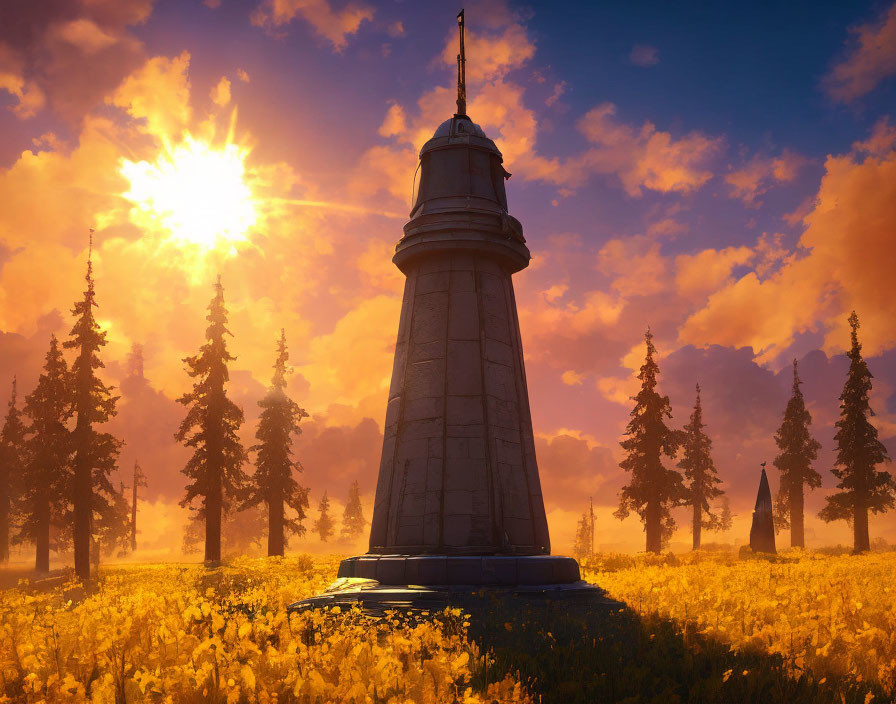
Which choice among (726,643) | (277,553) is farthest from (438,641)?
(277,553)

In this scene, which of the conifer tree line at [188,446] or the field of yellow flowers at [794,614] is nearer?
the field of yellow flowers at [794,614]

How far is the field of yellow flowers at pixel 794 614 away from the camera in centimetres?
786

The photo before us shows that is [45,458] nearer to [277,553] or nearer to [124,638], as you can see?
[277,553]

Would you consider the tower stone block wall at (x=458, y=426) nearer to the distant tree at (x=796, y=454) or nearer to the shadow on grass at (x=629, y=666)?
the shadow on grass at (x=629, y=666)

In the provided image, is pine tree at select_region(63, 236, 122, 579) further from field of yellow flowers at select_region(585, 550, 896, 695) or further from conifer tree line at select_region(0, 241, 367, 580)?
field of yellow flowers at select_region(585, 550, 896, 695)

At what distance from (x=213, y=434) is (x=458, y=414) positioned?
2599 centimetres

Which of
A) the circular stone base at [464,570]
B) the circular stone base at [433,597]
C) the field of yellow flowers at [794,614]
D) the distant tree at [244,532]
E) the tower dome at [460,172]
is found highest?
the tower dome at [460,172]

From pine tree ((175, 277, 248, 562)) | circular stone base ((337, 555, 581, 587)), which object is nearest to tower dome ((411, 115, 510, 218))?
circular stone base ((337, 555, 581, 587))

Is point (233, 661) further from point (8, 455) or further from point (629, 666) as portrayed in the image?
point (8, 455)

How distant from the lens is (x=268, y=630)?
24.9ft

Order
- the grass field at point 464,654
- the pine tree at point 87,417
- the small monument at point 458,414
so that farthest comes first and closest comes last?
the pine tree at point 87,417 → the small monument at point 458,414 → the grass field at point 464,654

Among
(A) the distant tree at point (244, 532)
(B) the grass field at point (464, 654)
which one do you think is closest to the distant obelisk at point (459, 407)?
(B) the grass field at point (464, 654)

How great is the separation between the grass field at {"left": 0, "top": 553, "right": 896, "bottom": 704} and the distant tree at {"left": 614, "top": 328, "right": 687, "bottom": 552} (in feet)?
92.1

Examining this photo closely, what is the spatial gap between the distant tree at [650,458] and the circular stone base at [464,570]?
28.8 metres
